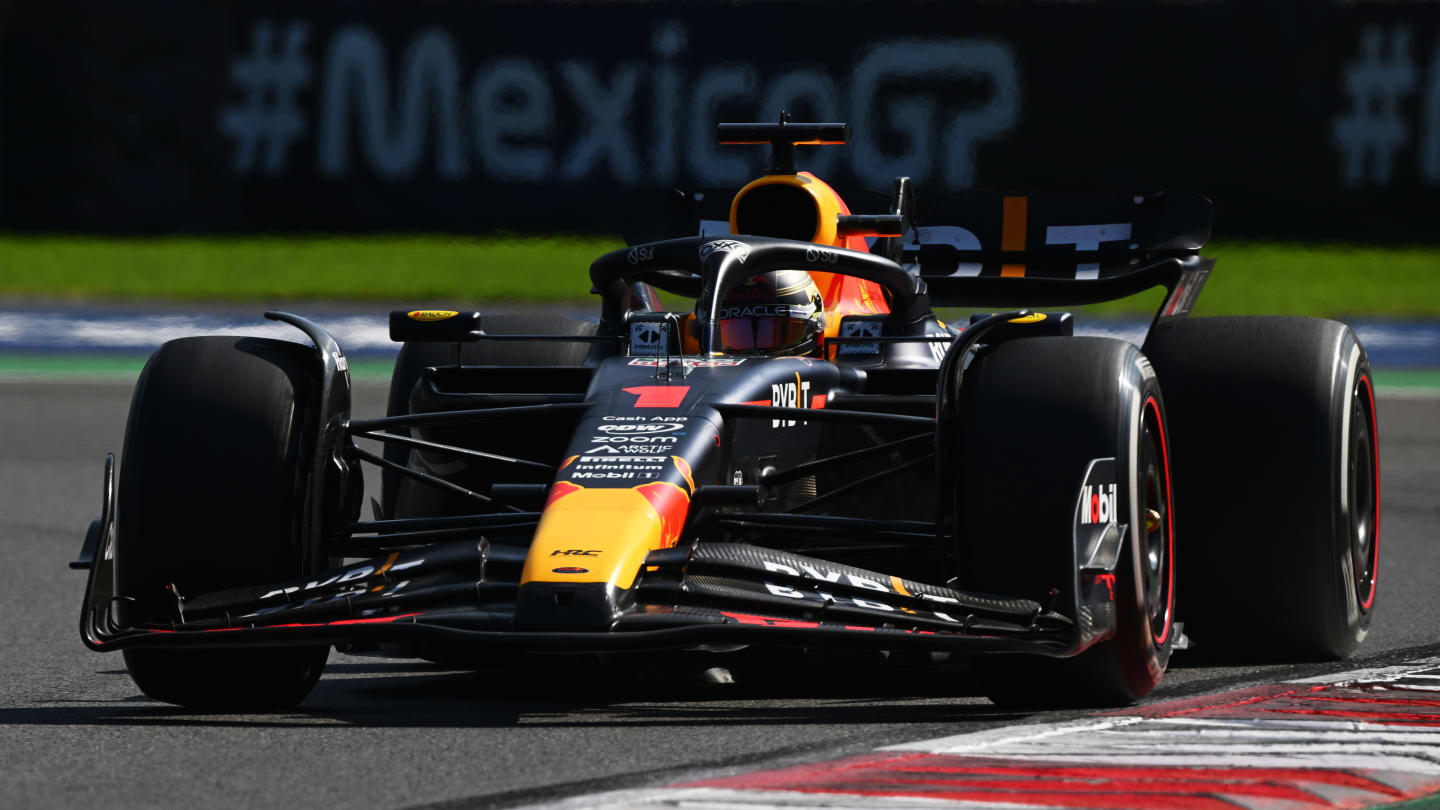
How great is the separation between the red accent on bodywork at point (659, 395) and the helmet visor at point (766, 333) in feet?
3.67

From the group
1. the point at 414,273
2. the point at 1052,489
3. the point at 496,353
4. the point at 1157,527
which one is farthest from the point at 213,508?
the point at 414,273

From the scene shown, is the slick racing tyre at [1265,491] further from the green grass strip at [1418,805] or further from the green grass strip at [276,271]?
the green grass strip at [276,271]

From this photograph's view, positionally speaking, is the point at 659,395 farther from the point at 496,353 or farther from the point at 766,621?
the point at 496,353

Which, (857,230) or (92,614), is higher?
(857,230)

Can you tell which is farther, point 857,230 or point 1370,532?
point 857,230

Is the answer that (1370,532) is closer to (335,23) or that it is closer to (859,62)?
(859,62)

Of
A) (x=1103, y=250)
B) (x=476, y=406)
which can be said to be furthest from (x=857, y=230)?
(x=476, y=406)

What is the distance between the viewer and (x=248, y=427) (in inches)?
223

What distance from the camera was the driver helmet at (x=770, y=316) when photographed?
7.01m

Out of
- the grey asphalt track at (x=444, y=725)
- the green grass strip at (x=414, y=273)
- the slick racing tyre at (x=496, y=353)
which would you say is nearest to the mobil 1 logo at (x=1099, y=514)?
the grey asphalt track at (x=444, y=725)

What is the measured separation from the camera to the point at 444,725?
535 centimetres

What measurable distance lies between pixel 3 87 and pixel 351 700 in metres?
21.9

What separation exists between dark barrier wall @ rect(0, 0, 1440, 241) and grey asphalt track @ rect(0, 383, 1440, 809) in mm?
16739

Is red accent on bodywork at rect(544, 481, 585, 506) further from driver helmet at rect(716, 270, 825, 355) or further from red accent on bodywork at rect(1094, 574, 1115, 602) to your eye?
driver helmet at rect(716, 270, 825, 355)
